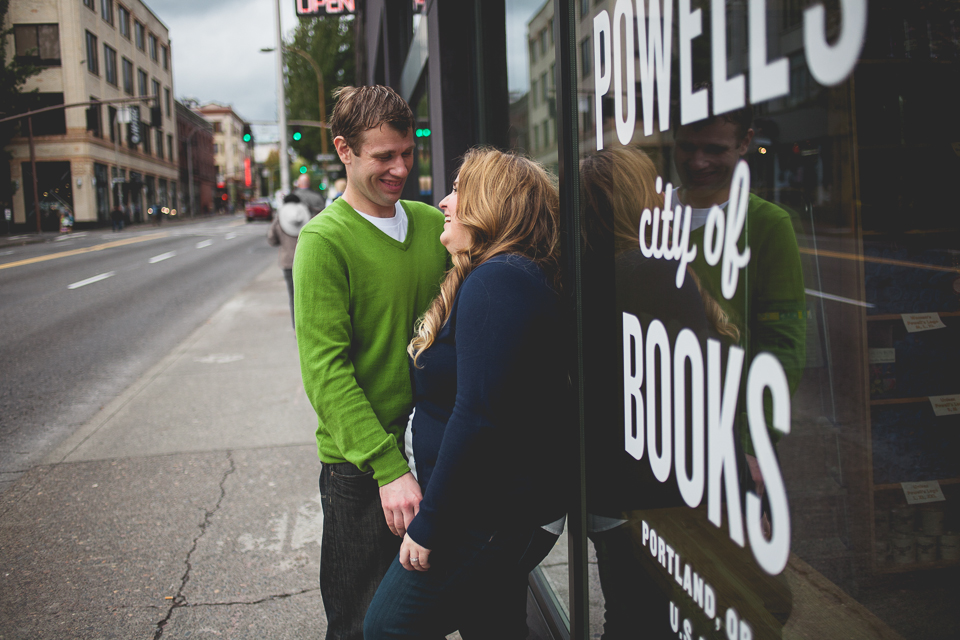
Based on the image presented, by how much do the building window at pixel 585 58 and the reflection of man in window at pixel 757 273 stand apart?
21.7 inches

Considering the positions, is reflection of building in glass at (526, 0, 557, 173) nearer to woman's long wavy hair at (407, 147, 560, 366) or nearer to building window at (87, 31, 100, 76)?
woman's long wavy hair at (407, 147, 560, 366)

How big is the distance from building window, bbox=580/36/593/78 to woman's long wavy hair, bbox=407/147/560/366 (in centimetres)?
25

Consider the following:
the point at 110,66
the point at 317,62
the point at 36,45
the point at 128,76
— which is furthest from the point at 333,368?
the point at 317,62

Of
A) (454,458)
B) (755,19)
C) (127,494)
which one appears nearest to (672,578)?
(454,458)

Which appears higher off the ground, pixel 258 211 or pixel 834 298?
pixel 258 211

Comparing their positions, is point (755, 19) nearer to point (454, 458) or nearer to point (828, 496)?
point (828, 496)

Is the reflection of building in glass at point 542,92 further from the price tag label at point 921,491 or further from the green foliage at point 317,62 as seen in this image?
the green foliage at point 317,62

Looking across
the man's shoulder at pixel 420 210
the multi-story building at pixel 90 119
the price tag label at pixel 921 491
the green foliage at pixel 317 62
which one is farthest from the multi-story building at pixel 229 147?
the price tag label at pixel 921 491

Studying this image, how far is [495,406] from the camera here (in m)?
1.36

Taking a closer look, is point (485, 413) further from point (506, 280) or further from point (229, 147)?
point (229, 147)

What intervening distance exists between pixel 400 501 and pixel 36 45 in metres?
28.2

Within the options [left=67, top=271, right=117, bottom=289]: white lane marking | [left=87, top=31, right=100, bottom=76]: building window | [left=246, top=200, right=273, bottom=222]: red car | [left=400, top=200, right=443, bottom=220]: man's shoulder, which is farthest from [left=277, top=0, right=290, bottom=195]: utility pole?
[left=246, top=200, right=273, bottom=222]: red car

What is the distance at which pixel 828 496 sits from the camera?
1131 mm

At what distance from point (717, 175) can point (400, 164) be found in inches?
37.5
